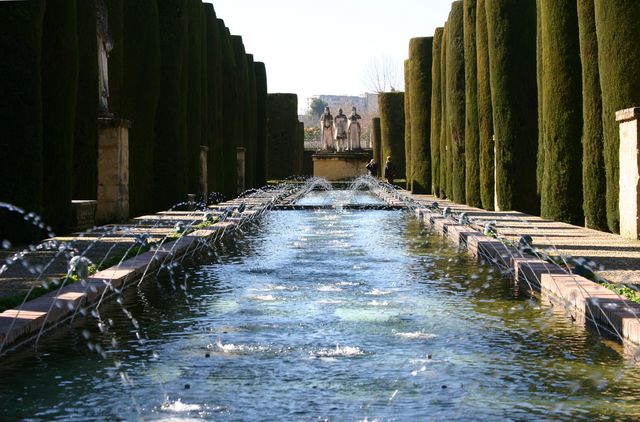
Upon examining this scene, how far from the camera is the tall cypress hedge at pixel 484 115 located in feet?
76.6

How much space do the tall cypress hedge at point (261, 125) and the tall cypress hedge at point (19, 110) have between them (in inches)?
1112

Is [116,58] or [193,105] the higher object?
[116,58]

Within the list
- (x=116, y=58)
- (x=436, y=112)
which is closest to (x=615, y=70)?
(x=116, y=58)

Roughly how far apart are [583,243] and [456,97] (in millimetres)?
14333

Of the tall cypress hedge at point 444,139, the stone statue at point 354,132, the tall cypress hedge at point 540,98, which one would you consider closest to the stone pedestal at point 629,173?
the tall cypress hedge at point 540,98

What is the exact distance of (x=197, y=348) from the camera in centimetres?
682

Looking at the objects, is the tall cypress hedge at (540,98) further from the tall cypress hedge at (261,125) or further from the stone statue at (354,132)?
the stone statue at (354,132)

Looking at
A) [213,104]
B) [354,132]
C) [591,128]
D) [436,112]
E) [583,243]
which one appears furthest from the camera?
[354,132]

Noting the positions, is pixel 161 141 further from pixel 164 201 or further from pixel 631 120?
pixel 631 120

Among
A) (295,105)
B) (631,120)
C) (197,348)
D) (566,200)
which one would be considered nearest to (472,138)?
(566,200)

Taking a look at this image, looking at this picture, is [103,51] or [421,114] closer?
[103,51]

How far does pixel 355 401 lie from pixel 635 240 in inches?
378

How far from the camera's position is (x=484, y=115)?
78.3ft

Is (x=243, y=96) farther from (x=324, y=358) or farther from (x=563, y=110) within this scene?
(x=324, y=358)
